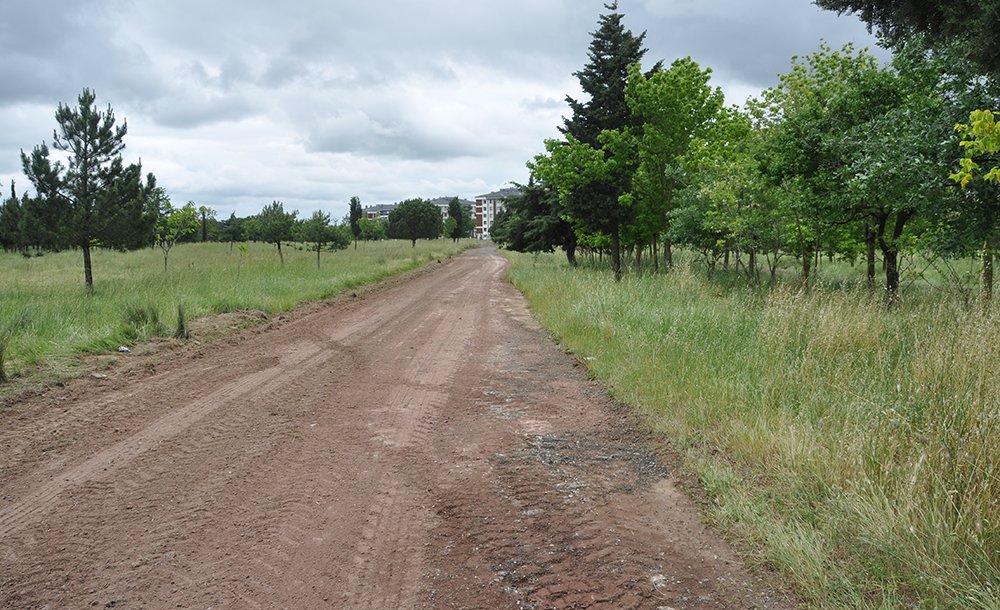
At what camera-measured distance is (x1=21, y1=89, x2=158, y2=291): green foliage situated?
16609 millimetres

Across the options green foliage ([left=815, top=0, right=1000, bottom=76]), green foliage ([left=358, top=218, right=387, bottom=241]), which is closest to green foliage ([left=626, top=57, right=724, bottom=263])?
green foliage ([left=815, top=0, right=1000, bottom=76])

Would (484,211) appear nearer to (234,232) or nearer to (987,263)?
(234,232)

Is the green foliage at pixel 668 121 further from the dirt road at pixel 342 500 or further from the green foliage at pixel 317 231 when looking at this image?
the green foliage at pixel 317 231

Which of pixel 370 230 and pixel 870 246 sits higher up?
pixel 370 230

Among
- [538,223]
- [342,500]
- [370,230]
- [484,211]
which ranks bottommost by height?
[342,500]

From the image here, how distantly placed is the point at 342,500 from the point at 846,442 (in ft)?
12.1

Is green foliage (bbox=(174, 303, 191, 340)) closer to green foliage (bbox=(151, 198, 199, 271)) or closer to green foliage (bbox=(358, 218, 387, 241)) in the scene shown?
green foliage (bbox=(151, 198, 199, 271))

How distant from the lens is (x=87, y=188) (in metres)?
17.3

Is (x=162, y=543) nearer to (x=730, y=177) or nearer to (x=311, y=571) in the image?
(x=311, y=571)

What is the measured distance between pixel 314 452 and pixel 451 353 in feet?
14.8

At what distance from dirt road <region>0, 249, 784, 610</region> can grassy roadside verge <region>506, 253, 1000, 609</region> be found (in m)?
0.40

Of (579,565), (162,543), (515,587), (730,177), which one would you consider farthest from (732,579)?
(730,177)

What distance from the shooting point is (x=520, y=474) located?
4.48m

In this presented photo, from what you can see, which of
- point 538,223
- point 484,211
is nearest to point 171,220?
point 538,223
